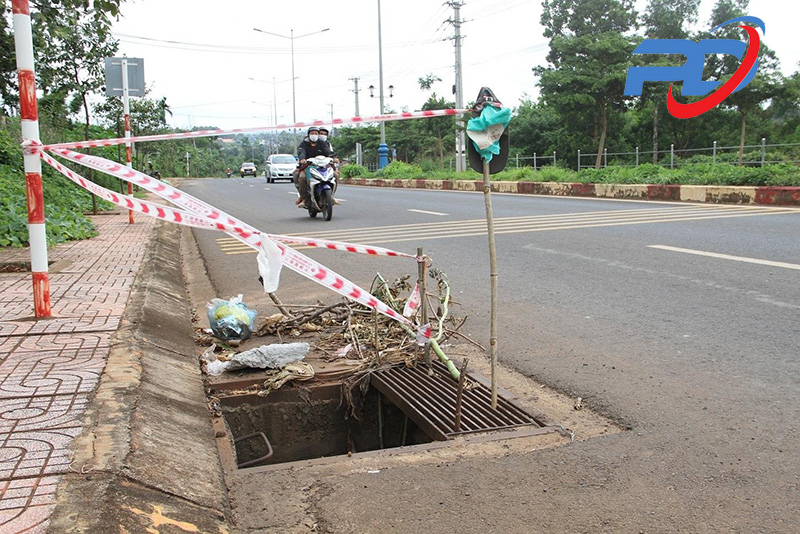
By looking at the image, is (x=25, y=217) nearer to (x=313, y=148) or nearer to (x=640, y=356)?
(x=313, y=148)

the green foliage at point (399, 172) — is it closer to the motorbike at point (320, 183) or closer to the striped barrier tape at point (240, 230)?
the motorbike at point (320, 183)

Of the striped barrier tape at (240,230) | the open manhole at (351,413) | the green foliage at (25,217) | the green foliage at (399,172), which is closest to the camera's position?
the open manhole at (351,413)

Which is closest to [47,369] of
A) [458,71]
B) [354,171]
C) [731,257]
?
[731,257]

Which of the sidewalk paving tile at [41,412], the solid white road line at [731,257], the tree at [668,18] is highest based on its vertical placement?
the tree at [668,18]

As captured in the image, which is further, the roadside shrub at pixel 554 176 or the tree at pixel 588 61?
the tree at pixel 588 61

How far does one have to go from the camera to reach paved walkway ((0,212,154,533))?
2215mm

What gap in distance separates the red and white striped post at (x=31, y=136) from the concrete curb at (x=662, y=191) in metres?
12.6

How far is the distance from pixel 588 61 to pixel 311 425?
3448cm

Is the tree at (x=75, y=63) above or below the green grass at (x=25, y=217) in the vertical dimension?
→ above

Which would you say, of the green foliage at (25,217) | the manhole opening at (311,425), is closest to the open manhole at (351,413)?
the manhole opening at (311,425)

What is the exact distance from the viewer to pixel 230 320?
478 cm

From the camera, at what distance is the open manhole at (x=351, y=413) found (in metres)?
3.61

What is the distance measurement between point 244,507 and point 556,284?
14.3ft

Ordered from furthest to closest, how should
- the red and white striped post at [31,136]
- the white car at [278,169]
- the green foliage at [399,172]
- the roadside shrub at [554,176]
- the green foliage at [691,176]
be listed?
the white car at [278,169] < the green foliage at [399,172] < the roadside shrub at [554,176] < the green foliage at [691,176] < the red and white striped post at [31,136]
